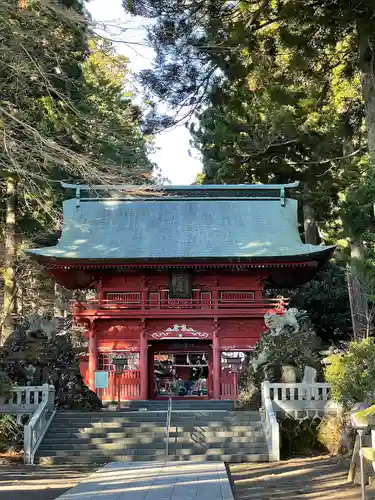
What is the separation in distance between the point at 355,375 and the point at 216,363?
1028 cm

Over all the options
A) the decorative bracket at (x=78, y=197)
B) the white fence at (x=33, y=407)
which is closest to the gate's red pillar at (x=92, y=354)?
the decorative bracket at (x=78, y=197)

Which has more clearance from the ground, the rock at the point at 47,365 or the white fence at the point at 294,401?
the rock at the point at 47,365

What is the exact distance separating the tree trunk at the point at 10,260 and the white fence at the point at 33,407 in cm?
555

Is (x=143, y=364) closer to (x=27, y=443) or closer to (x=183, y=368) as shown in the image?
(x=183, y=368)

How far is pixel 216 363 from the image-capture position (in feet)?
70.2

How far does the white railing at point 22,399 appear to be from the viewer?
1452 centimetres

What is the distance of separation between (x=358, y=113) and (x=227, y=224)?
358 inches

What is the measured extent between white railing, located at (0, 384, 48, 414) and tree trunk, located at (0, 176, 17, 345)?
5.56 m

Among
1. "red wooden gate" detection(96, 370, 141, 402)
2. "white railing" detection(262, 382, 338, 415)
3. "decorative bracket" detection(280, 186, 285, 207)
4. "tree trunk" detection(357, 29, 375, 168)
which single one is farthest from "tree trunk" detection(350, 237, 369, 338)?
"tree trunk" detection(357, 29, 375, 168)

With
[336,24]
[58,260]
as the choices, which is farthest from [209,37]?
[58,260]

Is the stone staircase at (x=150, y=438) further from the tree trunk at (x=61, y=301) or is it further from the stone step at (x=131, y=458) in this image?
the tree trunk at (x=61, y=301)

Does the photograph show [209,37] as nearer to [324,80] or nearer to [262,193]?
[324,80]

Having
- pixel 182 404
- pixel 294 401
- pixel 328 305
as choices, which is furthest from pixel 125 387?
pixel 328 305

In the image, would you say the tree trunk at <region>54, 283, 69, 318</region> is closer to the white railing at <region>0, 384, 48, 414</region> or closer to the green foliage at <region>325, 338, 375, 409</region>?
the white railing at <region>0, 384, 48, 414</region>
